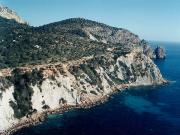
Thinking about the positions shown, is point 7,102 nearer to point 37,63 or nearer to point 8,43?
point 37,63

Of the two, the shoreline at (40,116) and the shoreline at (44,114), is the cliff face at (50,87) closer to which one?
the shoreline at (44,114)

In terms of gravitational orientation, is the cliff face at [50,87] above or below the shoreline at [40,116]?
above

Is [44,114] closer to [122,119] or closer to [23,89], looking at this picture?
[23,89]

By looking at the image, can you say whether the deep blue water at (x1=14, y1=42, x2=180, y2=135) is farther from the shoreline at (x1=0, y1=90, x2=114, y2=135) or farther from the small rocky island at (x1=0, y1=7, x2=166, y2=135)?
the small rocky island at (x1=0, y1=7, x2=166, y2=135)

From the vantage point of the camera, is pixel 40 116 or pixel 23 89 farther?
pixel 23 89

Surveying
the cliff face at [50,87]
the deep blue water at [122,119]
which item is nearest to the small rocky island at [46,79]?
the cliff face at [50,87]

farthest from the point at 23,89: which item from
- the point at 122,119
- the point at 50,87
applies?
the point at 122,119

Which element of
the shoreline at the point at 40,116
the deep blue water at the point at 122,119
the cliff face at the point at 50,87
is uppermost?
the cliff face at the point at 50,87
